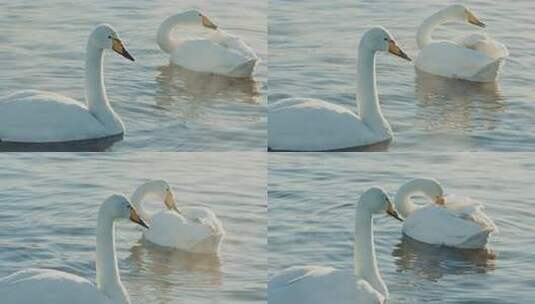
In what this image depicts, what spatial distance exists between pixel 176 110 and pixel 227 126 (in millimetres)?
403

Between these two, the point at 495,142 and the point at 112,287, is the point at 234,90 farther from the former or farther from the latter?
the point at 112,287

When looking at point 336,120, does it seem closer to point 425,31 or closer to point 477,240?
point 477,240

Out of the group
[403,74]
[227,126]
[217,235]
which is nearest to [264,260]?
[217,235]

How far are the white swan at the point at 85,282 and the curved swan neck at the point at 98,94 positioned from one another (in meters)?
1.36

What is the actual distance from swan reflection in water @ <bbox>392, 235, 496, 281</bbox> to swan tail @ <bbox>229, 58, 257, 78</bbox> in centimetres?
175

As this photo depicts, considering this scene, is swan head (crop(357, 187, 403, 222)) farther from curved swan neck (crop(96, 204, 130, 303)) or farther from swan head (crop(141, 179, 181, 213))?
swan head (crop(141, 179, 181, 213))

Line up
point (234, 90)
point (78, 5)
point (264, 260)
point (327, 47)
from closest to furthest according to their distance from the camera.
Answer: point (264, 260)
point (234, 90)
point (327, 47)
point (78, 5)

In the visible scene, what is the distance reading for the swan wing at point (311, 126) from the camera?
34.4ft

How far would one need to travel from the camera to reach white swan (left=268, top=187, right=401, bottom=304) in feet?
30.7

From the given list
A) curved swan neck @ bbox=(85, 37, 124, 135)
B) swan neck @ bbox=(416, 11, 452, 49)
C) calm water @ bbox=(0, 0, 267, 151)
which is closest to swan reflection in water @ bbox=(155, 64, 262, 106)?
calm water @ bbox=(0, 0, 267, 151)

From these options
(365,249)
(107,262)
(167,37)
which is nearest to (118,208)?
(107,262)

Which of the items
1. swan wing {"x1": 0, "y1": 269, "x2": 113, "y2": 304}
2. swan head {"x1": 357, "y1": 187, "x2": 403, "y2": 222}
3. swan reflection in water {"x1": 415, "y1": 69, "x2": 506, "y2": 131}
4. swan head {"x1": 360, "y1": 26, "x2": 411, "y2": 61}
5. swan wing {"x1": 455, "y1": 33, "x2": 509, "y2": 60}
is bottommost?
swan wing {"x1": 0, "y1": 269, "x2": 113, "y2": 304}

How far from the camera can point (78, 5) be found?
1348 cm

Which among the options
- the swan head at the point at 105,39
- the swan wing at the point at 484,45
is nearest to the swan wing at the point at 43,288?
the swan head at the point at 105,39
